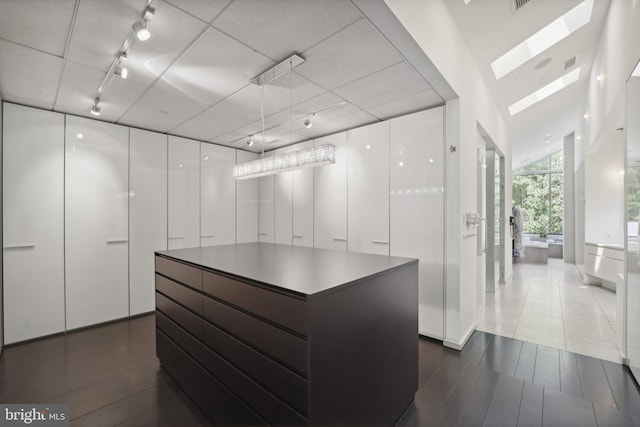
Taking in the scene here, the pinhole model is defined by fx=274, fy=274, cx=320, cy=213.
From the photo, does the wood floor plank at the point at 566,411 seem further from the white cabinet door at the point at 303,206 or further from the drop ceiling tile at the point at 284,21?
the white cabinet door at the point at 303,206

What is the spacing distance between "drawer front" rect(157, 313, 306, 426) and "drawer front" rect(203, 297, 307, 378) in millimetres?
208

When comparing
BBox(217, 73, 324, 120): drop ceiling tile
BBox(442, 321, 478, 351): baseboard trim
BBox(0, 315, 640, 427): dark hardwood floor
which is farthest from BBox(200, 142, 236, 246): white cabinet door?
BBox(442, 321, 478, 351): baseboard trim

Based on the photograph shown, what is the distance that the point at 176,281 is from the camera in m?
2.25

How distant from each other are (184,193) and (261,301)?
3.46m

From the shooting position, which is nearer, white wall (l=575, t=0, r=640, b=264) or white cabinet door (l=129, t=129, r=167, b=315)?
white wall (l=575, t=0, r=640, b=264)

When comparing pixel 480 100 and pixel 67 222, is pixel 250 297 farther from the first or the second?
pixel 480 100

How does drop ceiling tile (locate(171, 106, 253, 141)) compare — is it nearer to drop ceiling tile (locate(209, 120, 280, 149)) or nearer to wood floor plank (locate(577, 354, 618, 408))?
drop ceiling tile (locate(209, 120, 280, 149))

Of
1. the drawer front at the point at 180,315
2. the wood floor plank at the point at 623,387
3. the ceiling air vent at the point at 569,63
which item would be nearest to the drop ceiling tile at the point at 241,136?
the drawer front at the point at 180,315

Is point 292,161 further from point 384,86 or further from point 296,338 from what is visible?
point 296,338

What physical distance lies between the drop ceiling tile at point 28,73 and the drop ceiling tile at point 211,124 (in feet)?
4.33

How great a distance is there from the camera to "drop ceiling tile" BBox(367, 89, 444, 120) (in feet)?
9.37

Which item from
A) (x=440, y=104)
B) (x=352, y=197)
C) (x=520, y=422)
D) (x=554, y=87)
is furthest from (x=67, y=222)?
(x=554, y=87)

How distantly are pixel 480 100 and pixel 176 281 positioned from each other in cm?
416

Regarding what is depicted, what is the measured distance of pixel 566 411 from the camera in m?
1.91
